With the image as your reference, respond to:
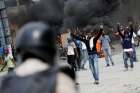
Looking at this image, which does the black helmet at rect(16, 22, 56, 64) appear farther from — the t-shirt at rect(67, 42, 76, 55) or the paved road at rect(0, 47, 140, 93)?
the t-shirt at rect(67, 42, 76, 55)

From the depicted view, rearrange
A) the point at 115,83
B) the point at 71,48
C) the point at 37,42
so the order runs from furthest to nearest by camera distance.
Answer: the point at 71,48, the point at 115,83, the point at 37,42

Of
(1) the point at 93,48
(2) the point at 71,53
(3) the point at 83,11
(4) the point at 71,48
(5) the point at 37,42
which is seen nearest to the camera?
(5) the point at 37,42

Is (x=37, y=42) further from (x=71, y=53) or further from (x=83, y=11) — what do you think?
(x=83, y=11)

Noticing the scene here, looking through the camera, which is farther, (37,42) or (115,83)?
(115,83)

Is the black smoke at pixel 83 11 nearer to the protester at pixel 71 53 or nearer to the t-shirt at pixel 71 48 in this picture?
the protester at pixel 71 53

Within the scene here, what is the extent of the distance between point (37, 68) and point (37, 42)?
0.40 feet

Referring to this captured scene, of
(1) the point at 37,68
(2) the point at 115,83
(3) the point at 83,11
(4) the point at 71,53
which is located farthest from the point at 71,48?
(3) the point at 83,11

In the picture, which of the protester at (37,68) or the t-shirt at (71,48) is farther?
the t-shirt at (71,48)

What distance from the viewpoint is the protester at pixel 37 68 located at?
2.75 meters

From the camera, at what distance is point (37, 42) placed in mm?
2801

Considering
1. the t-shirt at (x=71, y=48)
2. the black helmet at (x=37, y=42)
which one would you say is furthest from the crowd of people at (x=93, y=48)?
the black helmet at (x=37, y=42)

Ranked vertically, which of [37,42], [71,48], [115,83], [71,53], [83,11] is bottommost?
[115,83]

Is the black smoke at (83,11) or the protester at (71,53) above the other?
the black smoke at (83,11)

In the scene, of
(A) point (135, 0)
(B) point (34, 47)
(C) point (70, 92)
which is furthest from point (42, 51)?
(A) point (135, 0)
